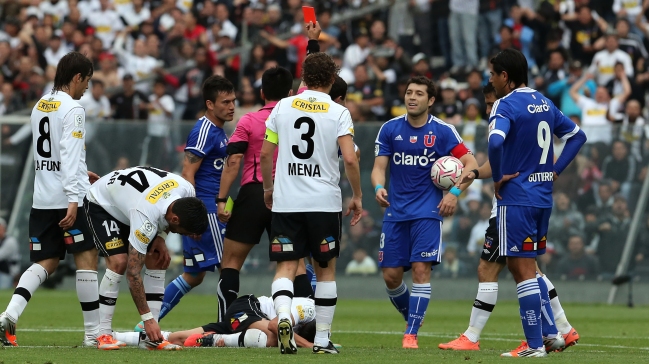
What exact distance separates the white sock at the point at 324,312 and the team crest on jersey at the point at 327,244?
32 centimetres

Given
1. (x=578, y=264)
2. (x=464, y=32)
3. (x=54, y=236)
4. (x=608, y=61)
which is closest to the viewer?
(x=54, y=236)

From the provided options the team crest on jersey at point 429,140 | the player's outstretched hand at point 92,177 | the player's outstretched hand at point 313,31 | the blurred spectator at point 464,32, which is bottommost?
the player's outstretched hand at point 92,177

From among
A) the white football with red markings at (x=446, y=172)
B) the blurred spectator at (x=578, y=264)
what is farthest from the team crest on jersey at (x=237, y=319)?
the blurred spectator at (x=578, y=264)

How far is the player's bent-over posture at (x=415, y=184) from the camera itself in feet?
35.3

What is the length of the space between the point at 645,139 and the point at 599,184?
3.49ft

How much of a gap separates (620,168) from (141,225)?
37.4 ft

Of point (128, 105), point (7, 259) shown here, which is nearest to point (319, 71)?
point (7, 259)

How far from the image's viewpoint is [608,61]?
69.7 feet

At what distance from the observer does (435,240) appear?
424 inches

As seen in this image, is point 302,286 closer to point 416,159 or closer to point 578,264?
point 416,159

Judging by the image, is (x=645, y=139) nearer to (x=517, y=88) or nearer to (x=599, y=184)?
(x=599, y=184)

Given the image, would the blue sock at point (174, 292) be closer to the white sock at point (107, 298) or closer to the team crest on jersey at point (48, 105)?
the white sock at point (107, 298)

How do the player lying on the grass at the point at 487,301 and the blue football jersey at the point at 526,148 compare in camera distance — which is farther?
the player lying on the grass at the point at 487,301

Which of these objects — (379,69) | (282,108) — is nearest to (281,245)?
(282,108)
